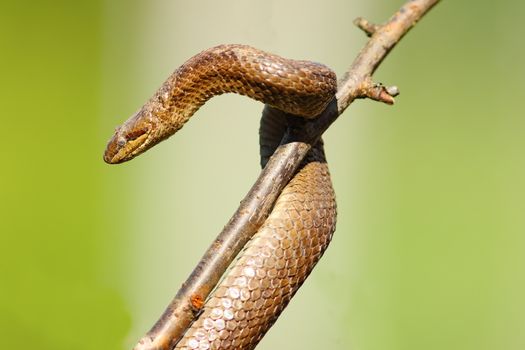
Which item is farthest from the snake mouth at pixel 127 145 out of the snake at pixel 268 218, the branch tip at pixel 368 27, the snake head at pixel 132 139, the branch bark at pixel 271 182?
the branch tip at pixel 368 27

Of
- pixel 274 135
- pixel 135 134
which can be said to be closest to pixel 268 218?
pixel 274 135

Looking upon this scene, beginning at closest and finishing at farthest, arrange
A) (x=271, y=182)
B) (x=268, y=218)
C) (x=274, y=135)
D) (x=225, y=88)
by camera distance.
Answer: (x=271, y=182) → (x=268, y=218) → (x=225, y=88) → (x=274, y=135)

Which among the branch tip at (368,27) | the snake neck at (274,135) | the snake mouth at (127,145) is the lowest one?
the snake mouth at (127,145)

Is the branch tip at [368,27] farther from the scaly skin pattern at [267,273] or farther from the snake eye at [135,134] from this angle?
the snake eye at [135,134]

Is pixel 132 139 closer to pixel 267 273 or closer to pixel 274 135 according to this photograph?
pixel 274 135

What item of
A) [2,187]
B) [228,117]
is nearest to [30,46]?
[2,187]

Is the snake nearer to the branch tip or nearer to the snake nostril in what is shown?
the snake nostril

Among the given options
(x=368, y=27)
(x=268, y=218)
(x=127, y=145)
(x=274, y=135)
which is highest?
(x=368, y=27)
